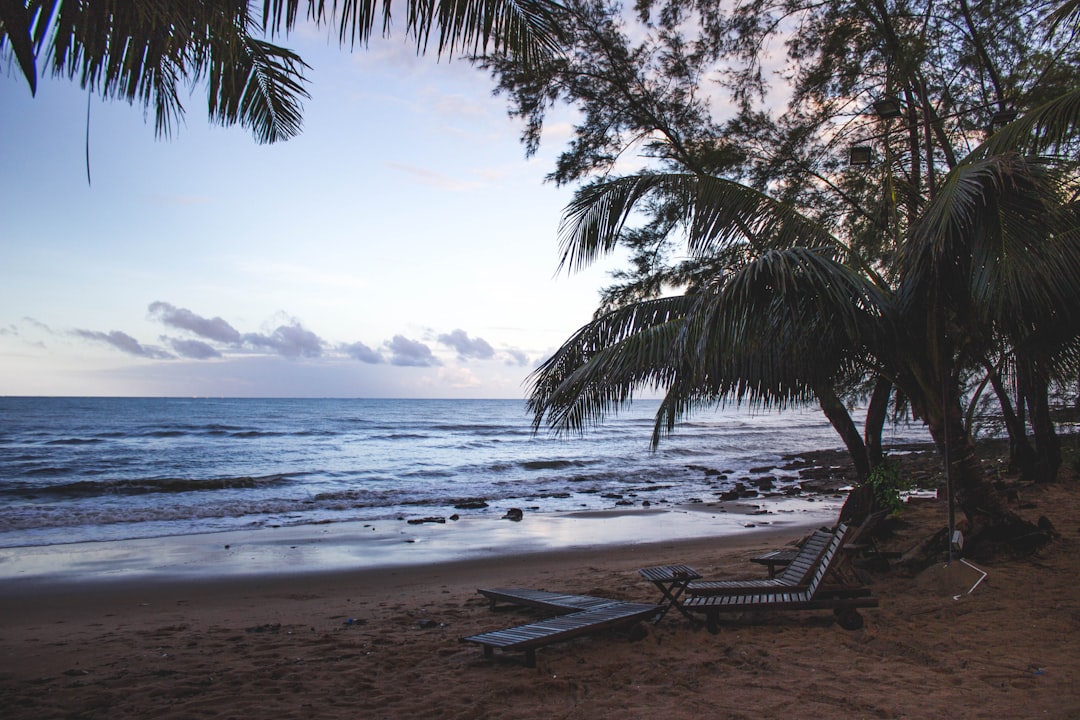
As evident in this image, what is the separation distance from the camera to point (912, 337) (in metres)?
6.21

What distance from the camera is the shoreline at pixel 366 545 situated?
9609 millimetres

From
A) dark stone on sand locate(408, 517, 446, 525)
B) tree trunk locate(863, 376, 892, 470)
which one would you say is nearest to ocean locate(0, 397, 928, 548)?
dark stone on sand locate(408, 517, 446, 525)

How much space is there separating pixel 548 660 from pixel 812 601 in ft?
7.11

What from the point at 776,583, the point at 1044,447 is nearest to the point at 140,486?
the point at 776,583

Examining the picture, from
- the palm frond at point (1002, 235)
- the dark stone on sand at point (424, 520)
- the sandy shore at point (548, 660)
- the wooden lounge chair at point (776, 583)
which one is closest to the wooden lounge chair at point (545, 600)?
the sandy shore at point (548, 660)

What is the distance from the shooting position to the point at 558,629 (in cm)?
504

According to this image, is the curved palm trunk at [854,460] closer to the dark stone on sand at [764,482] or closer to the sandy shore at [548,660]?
the sandy shore at [548,660]

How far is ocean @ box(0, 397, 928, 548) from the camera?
598 inches

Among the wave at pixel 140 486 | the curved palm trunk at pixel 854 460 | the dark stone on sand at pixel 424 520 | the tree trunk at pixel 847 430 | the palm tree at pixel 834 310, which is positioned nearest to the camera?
the palm tree at pixel 834 310

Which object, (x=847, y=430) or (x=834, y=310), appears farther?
(x=847, y=430)

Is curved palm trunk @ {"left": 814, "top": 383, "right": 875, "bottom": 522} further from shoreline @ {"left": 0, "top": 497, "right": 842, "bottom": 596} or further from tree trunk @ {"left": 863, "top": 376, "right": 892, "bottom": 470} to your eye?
shoreline @ {"left": 0, "top": 497, "right": 842, "bottom": 596}

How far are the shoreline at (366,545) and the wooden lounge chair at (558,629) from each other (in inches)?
199

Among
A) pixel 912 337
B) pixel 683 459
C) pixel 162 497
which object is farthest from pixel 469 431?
pixel 912 337

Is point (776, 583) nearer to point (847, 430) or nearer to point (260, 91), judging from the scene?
point (847, 430)
